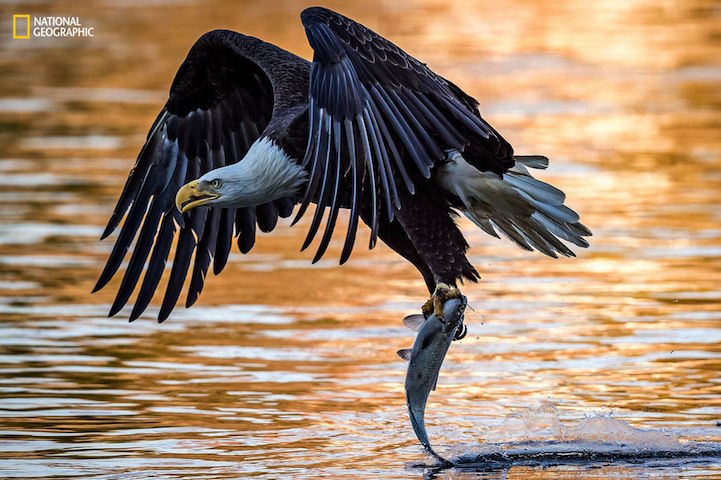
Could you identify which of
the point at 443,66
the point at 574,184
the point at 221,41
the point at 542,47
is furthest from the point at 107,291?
the point at 542,47

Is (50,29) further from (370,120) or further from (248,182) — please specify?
(370,120)

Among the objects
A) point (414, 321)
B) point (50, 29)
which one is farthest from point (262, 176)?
point (50, 29)

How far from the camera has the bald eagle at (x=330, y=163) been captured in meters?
5.76

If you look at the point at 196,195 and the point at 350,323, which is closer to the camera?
the point at 196,195

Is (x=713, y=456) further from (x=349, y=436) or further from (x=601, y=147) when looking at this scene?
(x=601, y=147)

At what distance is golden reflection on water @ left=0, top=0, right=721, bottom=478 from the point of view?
6176 mm

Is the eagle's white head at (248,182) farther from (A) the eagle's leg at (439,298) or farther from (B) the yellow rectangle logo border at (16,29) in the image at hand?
(B) the yellow rectangle logo border at (16,29)

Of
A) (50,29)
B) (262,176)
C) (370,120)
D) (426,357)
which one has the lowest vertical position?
(426,357)

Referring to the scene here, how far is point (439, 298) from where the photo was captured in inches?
244

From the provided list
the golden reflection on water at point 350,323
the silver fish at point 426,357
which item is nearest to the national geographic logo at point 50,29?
the golden reflection on water at point 350,323

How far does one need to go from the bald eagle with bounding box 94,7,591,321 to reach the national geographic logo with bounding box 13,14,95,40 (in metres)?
10.8

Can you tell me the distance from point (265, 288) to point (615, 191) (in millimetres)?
2874

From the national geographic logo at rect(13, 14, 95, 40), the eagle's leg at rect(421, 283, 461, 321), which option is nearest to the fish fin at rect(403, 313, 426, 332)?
the eagle's leg at rect(421, 283, 461, 321)

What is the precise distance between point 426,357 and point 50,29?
1258cm
